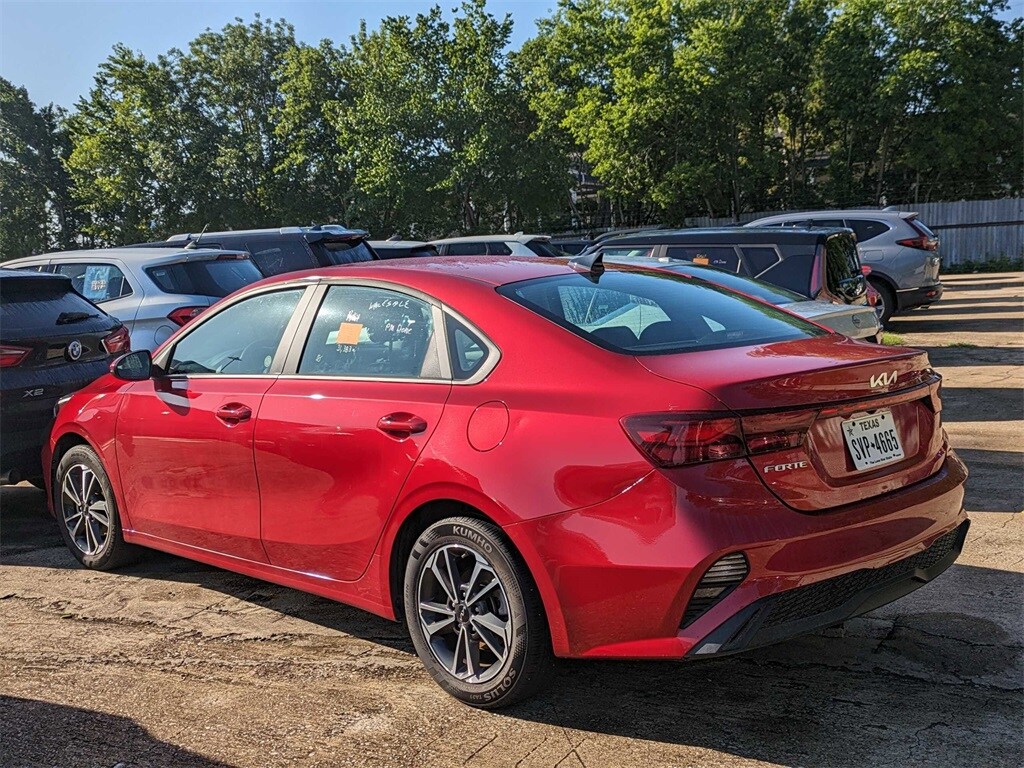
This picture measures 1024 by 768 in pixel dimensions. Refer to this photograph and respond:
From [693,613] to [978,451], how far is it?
18.0ft

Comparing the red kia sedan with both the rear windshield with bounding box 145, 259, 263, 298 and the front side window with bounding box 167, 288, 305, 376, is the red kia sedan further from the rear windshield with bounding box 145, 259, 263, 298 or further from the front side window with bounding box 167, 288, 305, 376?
the rear windshield with bounding box 145, 259, 263, 298

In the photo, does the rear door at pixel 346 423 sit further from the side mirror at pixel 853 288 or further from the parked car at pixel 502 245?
the parked car at pixel 502 245

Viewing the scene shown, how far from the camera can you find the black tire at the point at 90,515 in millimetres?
5332

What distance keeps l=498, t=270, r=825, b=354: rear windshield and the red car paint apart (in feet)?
0.37

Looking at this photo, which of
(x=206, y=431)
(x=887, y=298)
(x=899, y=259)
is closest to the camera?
(x=206, y=431)

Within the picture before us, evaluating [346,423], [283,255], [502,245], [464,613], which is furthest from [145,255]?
[502,245]

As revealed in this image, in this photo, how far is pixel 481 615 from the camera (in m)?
3.52

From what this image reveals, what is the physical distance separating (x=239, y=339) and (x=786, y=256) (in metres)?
6.94

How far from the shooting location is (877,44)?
36062mm

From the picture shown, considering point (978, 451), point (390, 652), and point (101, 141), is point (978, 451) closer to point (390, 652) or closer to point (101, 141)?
point (390, 652)

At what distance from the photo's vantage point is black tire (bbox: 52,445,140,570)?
5332 mm

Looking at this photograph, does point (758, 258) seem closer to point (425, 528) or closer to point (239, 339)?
point (239, 339)

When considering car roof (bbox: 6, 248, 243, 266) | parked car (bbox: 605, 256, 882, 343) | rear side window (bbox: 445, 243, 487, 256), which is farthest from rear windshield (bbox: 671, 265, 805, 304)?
rear side window (bbox: 445, 243, 487, 256)

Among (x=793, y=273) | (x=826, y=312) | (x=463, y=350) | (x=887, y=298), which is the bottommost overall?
(x=887, y=298)
